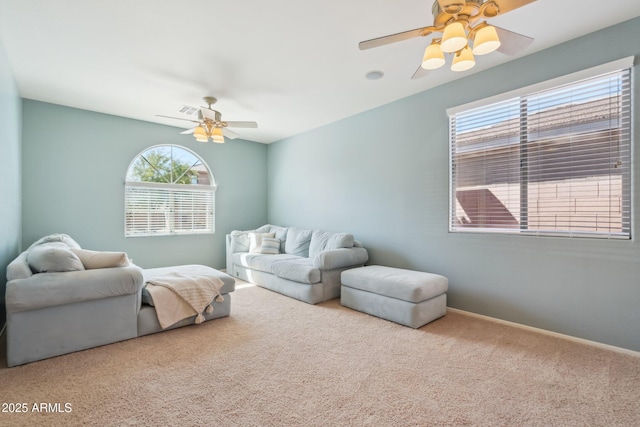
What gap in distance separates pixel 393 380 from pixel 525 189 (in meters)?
2.36

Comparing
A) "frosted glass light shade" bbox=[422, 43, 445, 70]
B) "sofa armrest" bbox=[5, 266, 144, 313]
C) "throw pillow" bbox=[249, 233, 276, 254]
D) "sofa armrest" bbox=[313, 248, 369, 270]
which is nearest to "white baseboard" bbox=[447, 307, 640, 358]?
"sofa armrest" bbox=[313, 248, 369, 270]

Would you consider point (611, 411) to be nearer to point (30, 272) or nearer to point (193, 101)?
point (30, 272)

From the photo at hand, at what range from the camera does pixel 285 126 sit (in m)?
5.37

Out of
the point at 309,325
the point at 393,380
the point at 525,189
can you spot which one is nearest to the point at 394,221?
the point at 525,189

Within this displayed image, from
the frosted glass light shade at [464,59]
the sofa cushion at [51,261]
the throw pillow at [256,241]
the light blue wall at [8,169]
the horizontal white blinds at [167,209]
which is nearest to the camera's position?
the frosted glass light shade at [464,59]

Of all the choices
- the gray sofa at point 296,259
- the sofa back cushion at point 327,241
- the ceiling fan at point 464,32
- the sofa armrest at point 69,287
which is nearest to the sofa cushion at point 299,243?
the gray sofa at point 296,259

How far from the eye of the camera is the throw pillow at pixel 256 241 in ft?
16.9

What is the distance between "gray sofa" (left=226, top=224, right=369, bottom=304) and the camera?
3912 millimetres

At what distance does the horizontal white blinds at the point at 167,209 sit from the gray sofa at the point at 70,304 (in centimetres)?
239

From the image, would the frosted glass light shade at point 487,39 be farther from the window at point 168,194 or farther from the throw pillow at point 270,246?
the window at point 168,194

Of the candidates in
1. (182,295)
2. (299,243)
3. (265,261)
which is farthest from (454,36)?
(299,243)

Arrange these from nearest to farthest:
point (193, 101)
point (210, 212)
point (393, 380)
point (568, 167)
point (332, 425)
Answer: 1. point (332, 425)
2. point (393, 380)
3. point (568, 167)
4. point (193, 101)
5. point (210, 212)

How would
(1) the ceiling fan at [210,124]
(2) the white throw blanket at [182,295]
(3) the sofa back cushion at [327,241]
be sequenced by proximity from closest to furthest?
(2) the white throw blanket at [182,295]
(1) the ceiling fan at [210,124]
(3) the sofa back cushion at [327,241]

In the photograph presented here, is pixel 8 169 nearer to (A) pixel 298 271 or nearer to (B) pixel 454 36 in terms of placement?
(A) pixel 298 271
